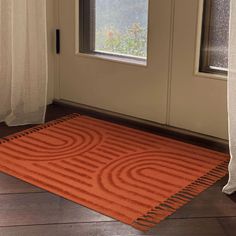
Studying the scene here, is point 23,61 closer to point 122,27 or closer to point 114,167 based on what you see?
point 122,27

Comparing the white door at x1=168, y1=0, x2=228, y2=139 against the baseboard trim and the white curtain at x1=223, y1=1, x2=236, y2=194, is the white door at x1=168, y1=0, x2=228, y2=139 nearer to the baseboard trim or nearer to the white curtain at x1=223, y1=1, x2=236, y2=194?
the baseboard trim

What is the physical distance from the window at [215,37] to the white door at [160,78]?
1.4 inches

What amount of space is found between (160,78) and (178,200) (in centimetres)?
71

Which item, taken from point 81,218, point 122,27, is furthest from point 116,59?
point 81,218

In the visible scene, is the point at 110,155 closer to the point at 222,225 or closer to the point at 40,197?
the point at 40,197

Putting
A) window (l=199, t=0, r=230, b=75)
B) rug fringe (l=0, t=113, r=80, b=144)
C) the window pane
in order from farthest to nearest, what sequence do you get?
the window pane, rug fringe (l=0, t=113, r=80, b=144), window (l=199, t=0, r=230, b=75)

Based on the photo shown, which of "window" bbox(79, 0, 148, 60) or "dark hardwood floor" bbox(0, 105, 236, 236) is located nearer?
"dark hardwood floor" bbox(0, 105, 236, 236)


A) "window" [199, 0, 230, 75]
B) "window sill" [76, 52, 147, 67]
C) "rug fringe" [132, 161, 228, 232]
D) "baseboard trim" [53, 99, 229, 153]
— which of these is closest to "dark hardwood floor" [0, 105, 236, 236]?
"rug fringe" [132, 161, 228, 232]

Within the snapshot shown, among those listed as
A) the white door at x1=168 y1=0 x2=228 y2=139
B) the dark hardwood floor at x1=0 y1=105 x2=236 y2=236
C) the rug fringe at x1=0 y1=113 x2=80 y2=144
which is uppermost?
the white door at x1=168 y1=0 x2=228 y2=139

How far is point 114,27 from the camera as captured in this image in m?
2.25

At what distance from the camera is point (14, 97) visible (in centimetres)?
216

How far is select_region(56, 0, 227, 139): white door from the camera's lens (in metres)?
1.99

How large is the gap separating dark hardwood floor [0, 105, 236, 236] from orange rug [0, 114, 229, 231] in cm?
3

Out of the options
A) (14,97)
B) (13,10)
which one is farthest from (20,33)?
(14,97)
